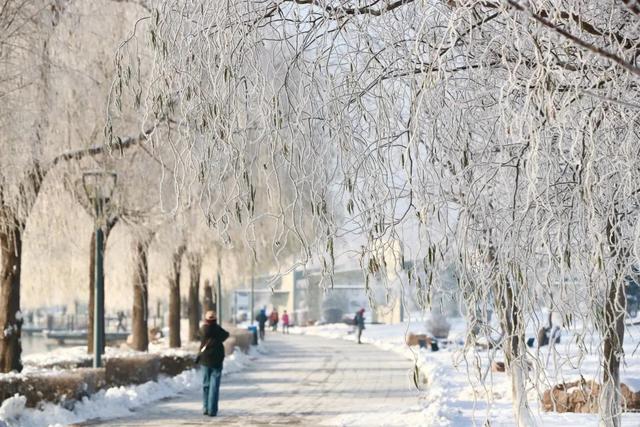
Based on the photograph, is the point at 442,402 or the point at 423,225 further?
the point at 442,402

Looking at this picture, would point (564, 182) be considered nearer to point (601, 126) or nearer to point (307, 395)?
point (601, 126)

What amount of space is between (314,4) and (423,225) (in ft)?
4.67

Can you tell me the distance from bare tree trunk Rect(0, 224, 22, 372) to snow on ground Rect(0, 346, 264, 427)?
1350 millimetres

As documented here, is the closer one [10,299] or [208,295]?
[10,299]

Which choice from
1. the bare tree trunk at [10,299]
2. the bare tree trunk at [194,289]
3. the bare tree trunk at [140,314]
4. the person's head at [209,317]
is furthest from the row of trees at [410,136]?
the bare tree trunk at [194,289]

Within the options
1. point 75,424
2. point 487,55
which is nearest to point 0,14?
point 75,424

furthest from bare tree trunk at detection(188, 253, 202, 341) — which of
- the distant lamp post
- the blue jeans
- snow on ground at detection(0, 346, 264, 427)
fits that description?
the blue jeans

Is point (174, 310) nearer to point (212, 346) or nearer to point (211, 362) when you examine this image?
point (212, 346)

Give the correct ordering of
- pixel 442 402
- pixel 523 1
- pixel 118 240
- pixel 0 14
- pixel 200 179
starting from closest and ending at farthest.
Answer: pixel 523 1
pixel 200 179
pixel 0 14
pixel 442 402
pixel 118 240

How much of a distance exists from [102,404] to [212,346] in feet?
5.84

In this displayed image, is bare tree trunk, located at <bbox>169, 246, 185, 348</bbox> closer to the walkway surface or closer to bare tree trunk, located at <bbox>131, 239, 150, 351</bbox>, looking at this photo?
the walkway surface

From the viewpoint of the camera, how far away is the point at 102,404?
1599cm

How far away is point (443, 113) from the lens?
644cm

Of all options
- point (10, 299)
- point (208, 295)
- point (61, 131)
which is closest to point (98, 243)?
point (10, 299)
